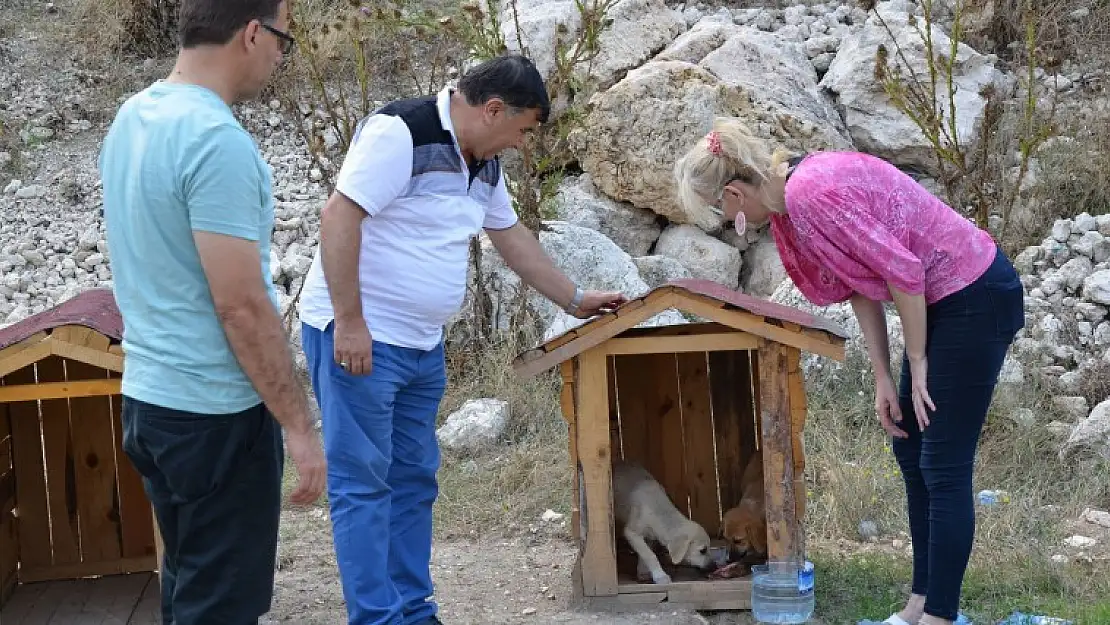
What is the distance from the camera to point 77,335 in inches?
145

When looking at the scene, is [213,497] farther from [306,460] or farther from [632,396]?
[632,396]

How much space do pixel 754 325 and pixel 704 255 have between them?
4.06 meters

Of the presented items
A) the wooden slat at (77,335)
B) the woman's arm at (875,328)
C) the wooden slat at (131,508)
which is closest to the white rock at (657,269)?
the wooden slat at (131,508)

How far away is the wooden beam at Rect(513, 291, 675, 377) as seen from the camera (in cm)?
401

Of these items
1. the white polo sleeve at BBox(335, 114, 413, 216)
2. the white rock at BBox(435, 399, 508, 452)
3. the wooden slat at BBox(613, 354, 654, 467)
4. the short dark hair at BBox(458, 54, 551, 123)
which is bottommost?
the white rock at BBox(435, 399, 508, 452)

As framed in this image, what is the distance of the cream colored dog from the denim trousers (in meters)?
2.16

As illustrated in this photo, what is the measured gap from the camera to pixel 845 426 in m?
5.96

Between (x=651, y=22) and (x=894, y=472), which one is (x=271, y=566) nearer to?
(x=894, y=472)

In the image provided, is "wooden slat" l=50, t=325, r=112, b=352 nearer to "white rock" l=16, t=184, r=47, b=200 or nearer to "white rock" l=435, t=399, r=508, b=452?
"white rock" l=435, t=399, r=508, b=452

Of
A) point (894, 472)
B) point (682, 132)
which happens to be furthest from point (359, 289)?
point (682, 132)

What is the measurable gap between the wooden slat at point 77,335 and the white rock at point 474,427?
2.60 meters

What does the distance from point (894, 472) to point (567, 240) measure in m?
2.59

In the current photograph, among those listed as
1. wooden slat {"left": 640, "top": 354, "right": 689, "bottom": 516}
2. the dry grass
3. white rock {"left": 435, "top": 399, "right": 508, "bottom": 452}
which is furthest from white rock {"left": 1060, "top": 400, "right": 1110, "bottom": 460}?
white rock {"left": 435, "top": 399, "right": 508, "bottom": 452}

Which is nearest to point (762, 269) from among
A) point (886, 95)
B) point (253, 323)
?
point (886, 95)
